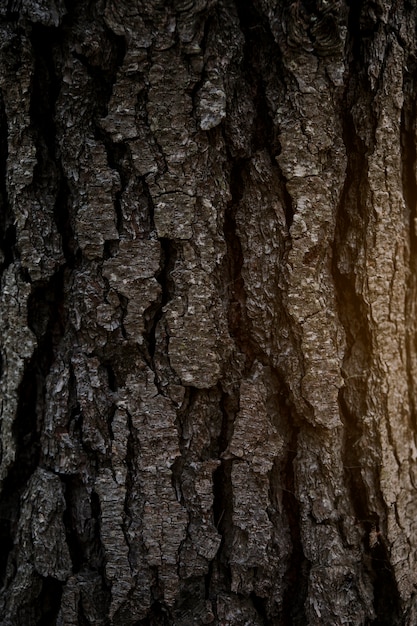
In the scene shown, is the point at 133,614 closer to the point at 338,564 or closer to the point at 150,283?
the point at 338,564

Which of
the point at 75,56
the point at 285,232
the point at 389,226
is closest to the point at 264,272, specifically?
the point at 285,232

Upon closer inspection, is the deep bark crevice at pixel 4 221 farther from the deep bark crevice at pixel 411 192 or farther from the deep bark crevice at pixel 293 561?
the deep bark crevice at pixel 411 192

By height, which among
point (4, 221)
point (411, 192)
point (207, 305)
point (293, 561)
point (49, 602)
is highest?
point (411, 192)

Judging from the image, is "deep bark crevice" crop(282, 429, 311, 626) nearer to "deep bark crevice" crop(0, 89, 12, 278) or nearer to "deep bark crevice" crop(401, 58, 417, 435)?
"deep bark crevice" crop(401, 58, 417, 435)

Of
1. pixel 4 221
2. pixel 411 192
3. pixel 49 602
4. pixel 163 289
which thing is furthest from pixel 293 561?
pixel 4 221

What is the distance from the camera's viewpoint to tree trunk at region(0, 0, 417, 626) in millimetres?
1284

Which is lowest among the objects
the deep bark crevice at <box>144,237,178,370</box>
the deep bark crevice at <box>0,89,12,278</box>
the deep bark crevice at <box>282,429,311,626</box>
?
the deep bark crevice at <box>282,429,311,626</box>

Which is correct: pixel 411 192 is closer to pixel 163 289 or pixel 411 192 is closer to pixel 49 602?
pixel 163 289

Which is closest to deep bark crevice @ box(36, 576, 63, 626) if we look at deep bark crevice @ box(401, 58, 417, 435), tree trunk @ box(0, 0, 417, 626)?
tree trunk @ box(0, 0, 417, 626)

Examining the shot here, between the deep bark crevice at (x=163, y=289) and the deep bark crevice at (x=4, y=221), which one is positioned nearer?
the deep bark crevice at (x=163, y=289)

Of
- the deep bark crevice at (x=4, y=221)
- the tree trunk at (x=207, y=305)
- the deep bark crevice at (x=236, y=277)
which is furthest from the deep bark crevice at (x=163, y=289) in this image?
the deep bark crevice at (x=4, y=221)

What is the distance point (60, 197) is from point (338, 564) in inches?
41.2

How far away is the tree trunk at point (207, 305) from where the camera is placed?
4.21 feet

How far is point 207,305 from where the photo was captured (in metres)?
1.30
